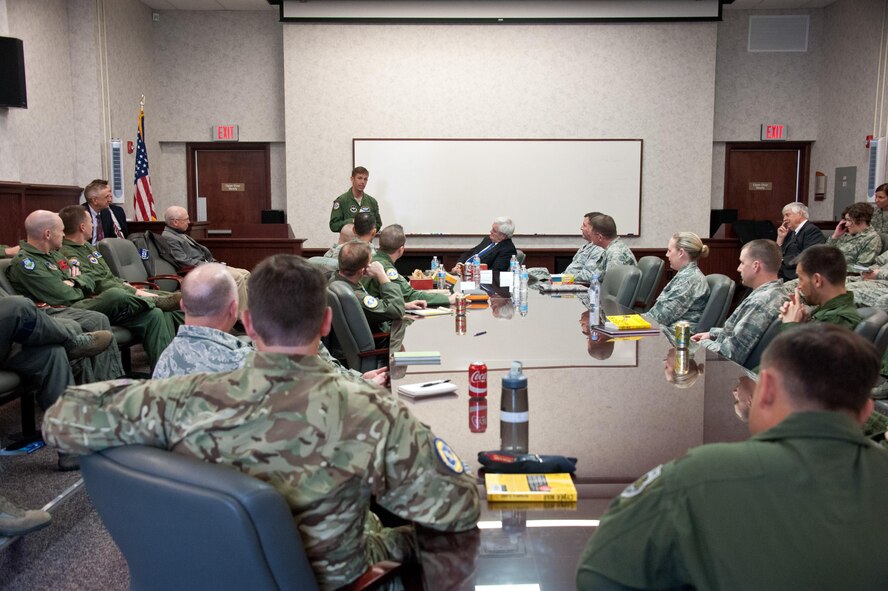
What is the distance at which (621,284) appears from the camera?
5449mm

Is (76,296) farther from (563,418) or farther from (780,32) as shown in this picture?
(780,32)

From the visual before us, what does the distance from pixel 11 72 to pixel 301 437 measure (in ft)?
22.3

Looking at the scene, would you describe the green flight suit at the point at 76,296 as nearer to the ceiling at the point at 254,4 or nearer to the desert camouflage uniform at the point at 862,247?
the ceiling at the point at 254,4

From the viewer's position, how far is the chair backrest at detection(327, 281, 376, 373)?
3916 millimetres

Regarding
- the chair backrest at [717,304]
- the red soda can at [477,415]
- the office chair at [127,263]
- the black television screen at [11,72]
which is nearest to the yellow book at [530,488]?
the red soda can at [477,415]

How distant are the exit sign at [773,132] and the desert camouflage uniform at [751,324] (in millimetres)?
7555

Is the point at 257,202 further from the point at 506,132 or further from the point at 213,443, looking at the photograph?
the point at 213,443

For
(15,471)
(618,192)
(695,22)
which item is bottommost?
(15,471)

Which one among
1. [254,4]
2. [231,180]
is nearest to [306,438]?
[254,4]

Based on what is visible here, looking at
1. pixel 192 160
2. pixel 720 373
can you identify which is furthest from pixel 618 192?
pixel 720 373

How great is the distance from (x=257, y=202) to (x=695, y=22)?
6073mm

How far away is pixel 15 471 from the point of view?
12.3 ft

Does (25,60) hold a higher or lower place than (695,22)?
lower

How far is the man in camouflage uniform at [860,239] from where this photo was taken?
7.67m
